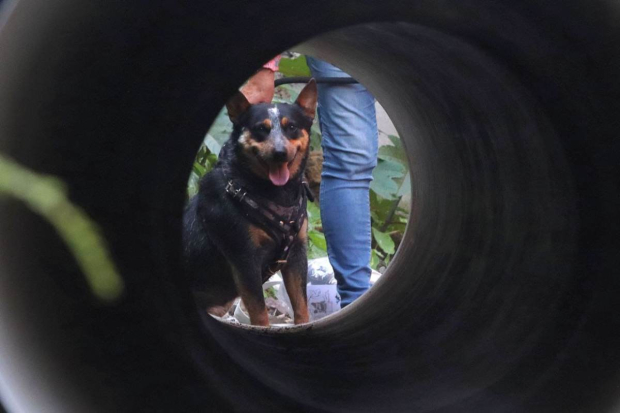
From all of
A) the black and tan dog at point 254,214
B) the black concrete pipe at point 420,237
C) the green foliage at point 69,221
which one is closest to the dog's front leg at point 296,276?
the black and tan dog at point 254,214

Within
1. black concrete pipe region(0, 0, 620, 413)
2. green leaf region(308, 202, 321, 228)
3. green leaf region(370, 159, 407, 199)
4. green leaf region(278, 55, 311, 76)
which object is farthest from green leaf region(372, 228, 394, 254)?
black concrete pipe region(0, 0, 620, 413)

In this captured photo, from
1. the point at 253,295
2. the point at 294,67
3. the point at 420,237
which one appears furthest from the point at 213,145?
the point at 420,237

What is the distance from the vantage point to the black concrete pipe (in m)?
0.82

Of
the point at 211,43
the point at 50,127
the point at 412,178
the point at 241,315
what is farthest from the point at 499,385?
the point at 241,315

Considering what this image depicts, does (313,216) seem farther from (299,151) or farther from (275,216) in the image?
(275,216)

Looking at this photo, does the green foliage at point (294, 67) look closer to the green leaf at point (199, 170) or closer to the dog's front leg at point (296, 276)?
the green leaf at point (199, 170)

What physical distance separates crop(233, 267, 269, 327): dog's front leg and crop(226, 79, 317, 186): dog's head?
41cm

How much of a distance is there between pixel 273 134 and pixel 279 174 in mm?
180

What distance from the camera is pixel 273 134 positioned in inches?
137

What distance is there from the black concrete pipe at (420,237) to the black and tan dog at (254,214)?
3.98 ft

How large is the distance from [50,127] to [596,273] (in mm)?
829

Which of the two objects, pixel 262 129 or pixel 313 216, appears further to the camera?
pixel 313 216

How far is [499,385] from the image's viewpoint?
1319mm

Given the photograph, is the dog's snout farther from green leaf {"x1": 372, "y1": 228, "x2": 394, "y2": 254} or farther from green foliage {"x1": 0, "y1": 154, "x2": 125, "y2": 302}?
green foliage {"x1": 0, "y1": 154, "x2": 125, "y2": 302}
